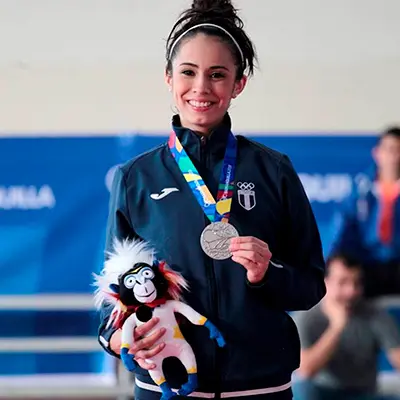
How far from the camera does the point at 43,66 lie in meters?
4.00

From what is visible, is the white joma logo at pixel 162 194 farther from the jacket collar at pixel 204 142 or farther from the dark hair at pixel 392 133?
the dark hair at pixel 392 133

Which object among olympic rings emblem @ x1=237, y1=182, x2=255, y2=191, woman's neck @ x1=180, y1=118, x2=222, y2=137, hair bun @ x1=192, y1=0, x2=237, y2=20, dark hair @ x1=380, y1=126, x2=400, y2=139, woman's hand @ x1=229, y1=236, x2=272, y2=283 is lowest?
woman's hand @ x1=229, y1=236, x2=272, y2=283

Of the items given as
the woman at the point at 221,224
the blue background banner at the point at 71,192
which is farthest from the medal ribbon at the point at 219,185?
the blue background banner at the point at 71,192

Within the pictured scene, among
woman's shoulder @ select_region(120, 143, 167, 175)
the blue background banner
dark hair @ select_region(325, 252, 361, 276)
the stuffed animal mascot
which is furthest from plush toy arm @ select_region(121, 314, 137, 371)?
dark hair @ select_region(325, 252, 361, 276)

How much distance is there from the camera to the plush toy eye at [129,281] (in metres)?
1.66

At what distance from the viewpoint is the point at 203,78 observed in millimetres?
1711

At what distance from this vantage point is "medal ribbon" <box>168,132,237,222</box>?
1667 millimetres

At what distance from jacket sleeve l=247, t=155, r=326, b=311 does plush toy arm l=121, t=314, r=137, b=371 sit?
25 centimetres

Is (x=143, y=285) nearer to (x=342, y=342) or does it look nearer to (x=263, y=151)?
(x=263, y=151)

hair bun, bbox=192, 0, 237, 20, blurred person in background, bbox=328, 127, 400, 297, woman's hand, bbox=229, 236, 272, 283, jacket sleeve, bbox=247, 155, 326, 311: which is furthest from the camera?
blurred person in background, bbox=328, 127, 400, 297

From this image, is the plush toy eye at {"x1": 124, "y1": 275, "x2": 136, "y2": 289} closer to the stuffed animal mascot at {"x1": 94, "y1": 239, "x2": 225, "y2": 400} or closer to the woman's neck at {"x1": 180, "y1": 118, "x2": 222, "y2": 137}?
the stuffed animal mascot at {"x1": 94, "y1": 239, "x2": 225, "y2": 400}

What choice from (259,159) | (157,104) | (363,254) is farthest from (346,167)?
(259,159)

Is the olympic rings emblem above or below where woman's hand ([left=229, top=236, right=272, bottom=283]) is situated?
above

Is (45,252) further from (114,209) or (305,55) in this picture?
(114,209)
